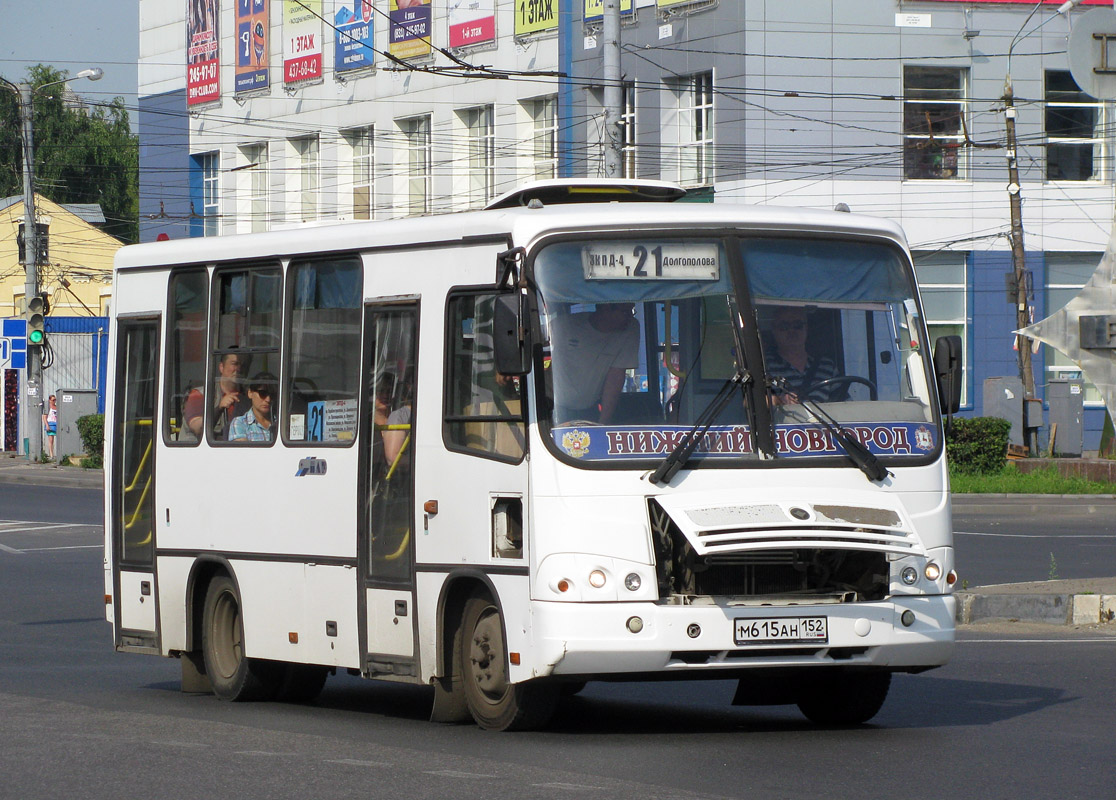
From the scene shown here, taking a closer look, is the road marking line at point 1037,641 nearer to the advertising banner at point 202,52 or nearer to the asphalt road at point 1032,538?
the asphalt road at point 1032,538

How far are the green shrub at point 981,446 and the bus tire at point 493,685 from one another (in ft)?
82.2

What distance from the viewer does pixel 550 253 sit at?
9031 millimetres

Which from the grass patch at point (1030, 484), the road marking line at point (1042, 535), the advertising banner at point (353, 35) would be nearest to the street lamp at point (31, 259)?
the advertising banner at point (353, 35)

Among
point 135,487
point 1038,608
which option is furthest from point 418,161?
point 135,487

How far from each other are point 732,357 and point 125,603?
469 centimetres

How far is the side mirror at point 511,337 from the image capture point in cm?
859

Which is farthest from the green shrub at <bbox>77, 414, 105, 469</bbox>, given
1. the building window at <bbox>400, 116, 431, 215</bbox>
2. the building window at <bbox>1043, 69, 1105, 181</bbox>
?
the building window at <bbox>1043, 69, 1105, 181</bbox>

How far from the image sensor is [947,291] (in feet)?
141

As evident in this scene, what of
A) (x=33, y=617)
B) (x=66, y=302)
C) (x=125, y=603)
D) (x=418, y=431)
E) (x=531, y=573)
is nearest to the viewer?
(x=531, y=573)

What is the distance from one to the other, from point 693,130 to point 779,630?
3467 cm

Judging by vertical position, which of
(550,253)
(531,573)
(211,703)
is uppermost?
(550,253)

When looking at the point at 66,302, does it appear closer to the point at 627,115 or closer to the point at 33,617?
the point at 627,115

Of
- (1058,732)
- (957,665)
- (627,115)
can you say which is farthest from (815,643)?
(627,115)

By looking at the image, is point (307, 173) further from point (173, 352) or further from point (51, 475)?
point (173, 352)
